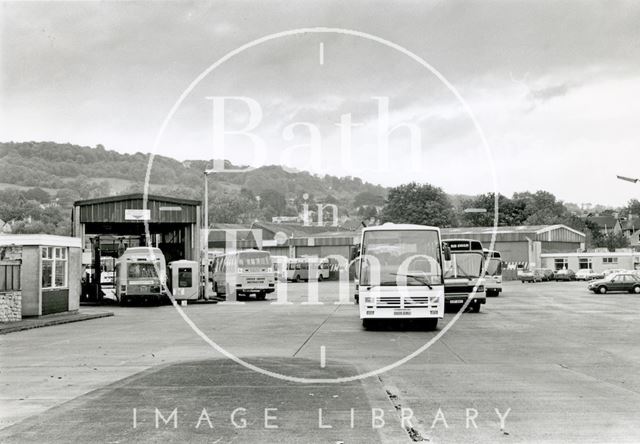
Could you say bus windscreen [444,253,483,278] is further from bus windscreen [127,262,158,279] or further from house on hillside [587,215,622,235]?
house on hillside [587,215,622,235]

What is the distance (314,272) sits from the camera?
269 feet

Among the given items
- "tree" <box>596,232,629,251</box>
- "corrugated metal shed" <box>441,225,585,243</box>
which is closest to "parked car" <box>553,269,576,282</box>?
"corrugated metal shed" <box>441,225,585,243</box>

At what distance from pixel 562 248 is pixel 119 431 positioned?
3805 inches

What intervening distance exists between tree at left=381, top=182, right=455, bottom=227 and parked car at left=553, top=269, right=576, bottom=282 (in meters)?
34.6

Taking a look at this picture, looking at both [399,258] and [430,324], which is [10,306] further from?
[430,324]

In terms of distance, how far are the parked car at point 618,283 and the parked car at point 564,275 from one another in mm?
30229

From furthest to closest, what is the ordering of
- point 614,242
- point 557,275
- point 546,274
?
point 614,242 < point 557,275 < point 546,274

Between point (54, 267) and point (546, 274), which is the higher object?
point (54, 267)

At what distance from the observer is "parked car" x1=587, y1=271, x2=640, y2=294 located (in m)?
49.8

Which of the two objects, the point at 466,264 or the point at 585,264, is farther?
the point at 585,264

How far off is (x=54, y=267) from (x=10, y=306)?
16.2 ft

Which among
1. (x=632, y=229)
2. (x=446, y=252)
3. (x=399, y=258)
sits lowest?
(x=399, y=258)

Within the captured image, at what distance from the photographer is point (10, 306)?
2511 centimetres

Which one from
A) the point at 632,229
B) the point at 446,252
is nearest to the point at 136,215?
the point at 446,252
